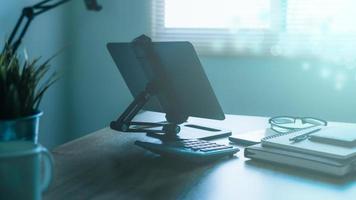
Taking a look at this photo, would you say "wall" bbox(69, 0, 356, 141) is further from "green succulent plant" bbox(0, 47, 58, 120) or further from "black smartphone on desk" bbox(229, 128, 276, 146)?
"green succulent plant" bbox(0, 47, 58, 120)

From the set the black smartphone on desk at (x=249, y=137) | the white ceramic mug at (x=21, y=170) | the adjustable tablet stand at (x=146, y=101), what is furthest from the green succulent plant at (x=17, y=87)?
the black smartphone on desk at (x=249, y=137)

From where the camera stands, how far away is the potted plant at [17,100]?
674 mm

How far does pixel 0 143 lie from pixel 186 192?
1.10 feet

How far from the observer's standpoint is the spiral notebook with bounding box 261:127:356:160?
2.87 feet

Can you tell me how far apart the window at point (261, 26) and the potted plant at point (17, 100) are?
183cm

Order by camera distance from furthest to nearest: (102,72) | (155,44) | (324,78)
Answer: (102,72)
(324,78)
(155,44)

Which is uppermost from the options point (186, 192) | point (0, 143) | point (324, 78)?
point (324, 78)

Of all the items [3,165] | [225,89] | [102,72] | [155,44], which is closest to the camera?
[3,165]

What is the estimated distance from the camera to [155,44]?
3.44ft

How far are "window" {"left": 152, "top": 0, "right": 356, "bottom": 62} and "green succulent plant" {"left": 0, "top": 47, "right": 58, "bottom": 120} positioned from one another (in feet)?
5.97

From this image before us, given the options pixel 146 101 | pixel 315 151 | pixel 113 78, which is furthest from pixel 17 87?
pixel 113 78

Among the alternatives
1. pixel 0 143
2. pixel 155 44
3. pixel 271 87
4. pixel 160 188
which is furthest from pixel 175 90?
pixel 271 87

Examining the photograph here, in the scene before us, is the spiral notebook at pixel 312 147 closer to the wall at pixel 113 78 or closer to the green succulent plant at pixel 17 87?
the green succulent plant at pixel 17 87

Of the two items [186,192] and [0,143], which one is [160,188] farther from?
[0,143]
